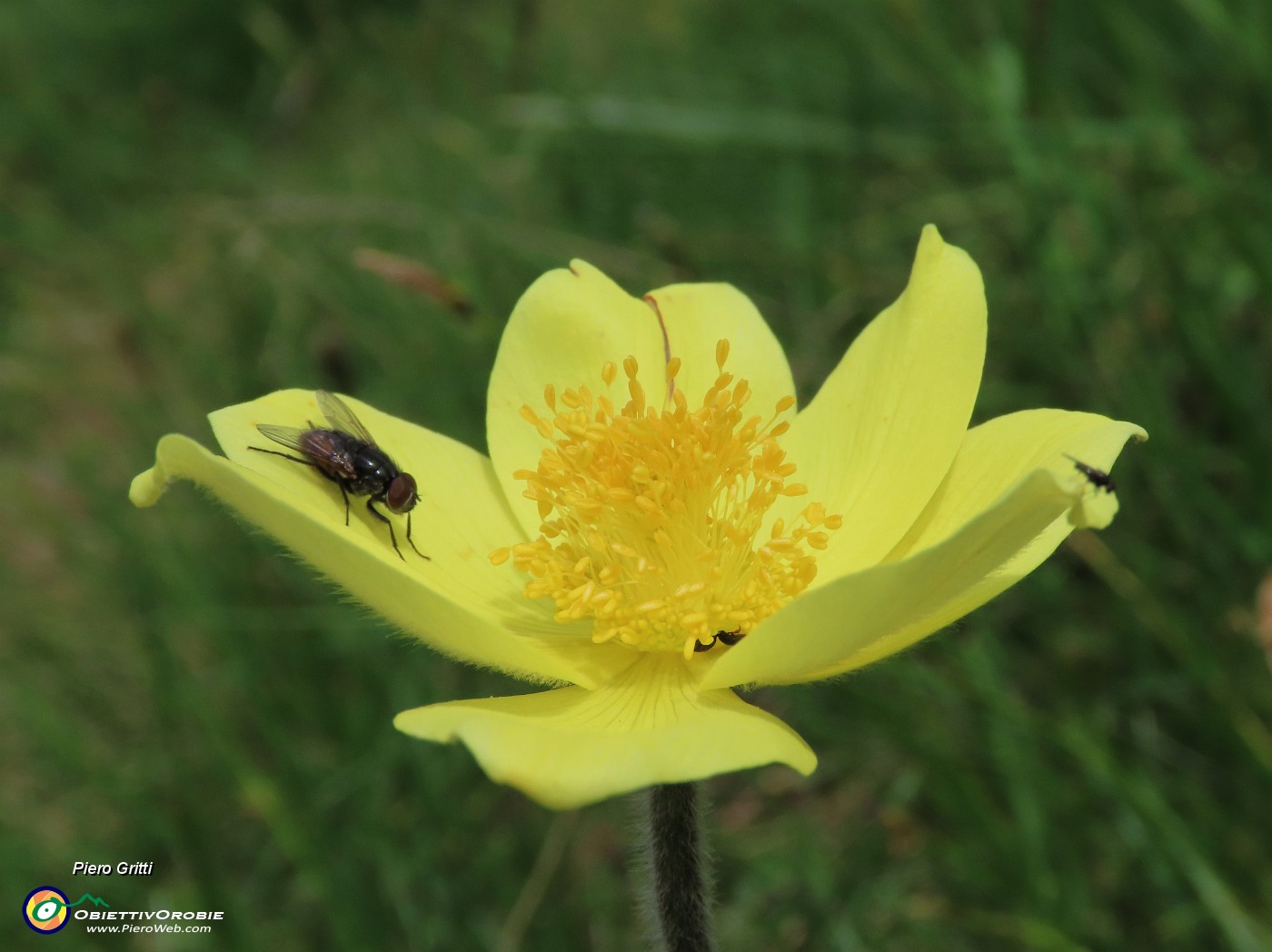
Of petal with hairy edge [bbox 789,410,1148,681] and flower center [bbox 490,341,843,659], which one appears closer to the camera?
petal with hairy edge [bbox 789,410,1148,681]

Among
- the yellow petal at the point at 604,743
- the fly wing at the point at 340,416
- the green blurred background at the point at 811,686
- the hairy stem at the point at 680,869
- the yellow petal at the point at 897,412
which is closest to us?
the yellow petal at the point at 604,743

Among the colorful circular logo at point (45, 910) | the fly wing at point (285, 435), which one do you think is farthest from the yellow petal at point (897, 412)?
the colorful circular logo at point (45, 910)

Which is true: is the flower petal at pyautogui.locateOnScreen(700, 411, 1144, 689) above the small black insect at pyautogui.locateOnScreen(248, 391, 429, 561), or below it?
above

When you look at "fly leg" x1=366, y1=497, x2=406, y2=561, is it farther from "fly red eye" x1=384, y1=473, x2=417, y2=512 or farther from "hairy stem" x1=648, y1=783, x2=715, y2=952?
"hairy stem" x1=648, y1=783, x2=715, y2=952

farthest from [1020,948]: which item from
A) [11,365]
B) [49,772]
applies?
[11,365]

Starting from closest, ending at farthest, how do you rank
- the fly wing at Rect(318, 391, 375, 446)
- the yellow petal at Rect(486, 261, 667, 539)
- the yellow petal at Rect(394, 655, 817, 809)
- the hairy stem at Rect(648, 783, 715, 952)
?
the yellow petal at Rect(394, 655, 817, 809)
the hairy stem at Rect(648, 783, 715, 952)
the fly wing at Rect(318, 391, 375, 446)
the yellow petal at Rect(486, 261, 667, 539)

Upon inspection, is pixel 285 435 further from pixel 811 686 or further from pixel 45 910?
pixel 45 910

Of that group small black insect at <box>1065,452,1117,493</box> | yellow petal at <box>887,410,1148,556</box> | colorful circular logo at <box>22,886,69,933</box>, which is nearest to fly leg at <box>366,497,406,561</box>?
yellow petal at <box>887,410,1148,556</box>

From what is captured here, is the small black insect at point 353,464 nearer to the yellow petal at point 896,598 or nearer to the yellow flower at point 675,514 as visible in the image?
the yellow flower at point 675,514

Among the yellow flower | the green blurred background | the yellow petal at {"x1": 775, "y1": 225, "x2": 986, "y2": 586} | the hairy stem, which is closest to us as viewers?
the yellow flower
